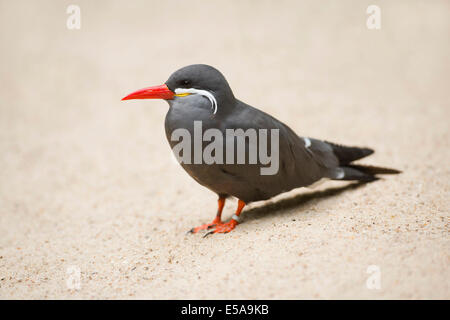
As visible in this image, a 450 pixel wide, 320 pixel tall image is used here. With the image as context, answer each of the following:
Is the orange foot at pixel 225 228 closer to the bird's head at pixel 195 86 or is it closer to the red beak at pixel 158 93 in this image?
the bird's head at pixel 195 86

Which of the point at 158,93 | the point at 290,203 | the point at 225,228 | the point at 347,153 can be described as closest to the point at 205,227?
the point at 225,228

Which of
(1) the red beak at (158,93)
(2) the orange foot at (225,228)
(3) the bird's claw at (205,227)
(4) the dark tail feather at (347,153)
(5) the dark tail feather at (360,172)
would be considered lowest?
(3) the bird's claw at (205,227)

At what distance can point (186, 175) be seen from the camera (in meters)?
5.39

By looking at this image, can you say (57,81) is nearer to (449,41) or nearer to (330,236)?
(330,236)

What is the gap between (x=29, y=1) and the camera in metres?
10.2

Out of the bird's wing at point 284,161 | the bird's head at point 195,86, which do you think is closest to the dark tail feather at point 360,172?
the bird's wing at point 284,161

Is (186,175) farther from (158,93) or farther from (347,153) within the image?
(158,93)

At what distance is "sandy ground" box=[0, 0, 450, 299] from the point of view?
2758 mm

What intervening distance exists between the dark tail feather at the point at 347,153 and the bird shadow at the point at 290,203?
0.24 meters

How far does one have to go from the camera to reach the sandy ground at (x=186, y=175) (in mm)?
2758

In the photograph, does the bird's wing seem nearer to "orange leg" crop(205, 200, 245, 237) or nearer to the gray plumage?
the gray plumage
